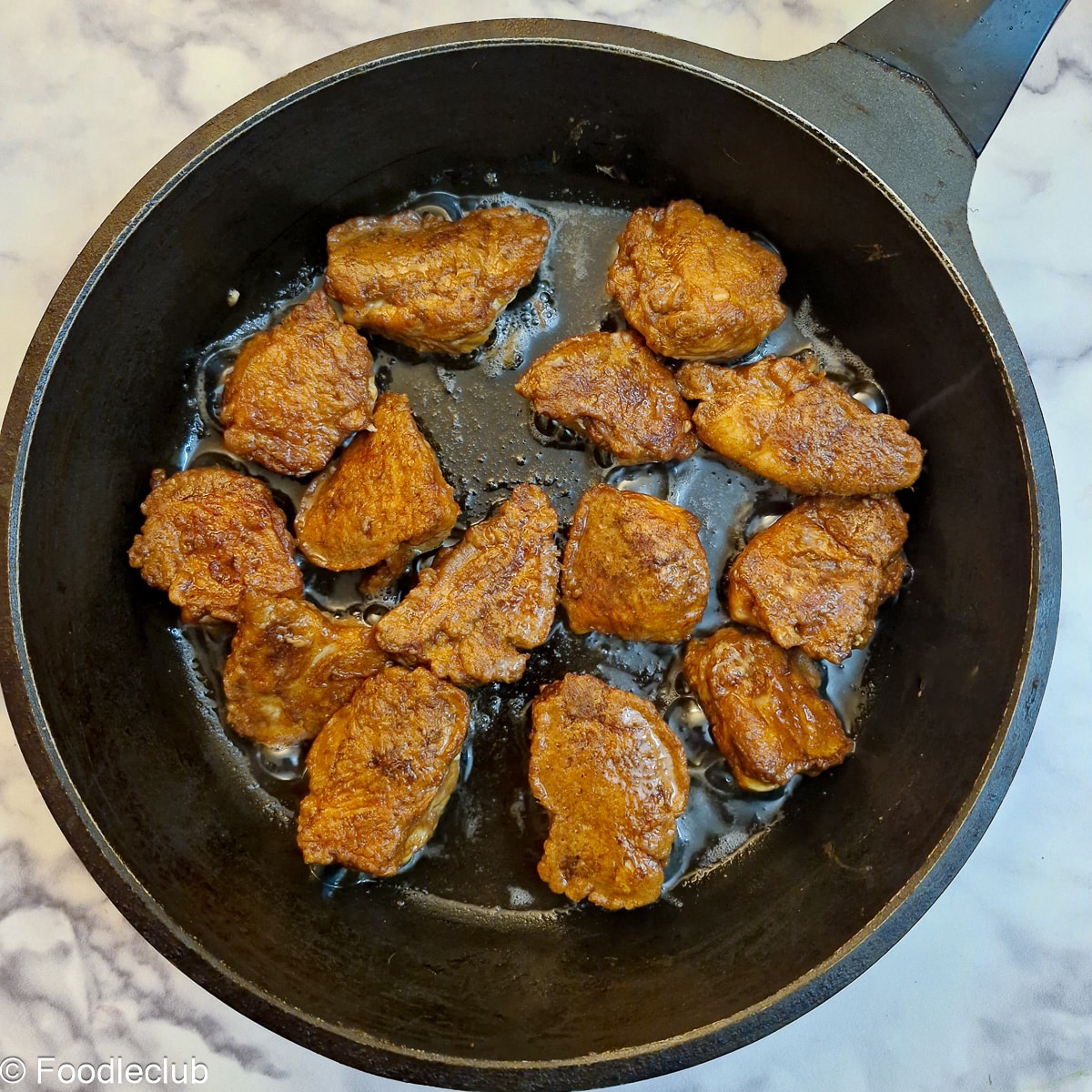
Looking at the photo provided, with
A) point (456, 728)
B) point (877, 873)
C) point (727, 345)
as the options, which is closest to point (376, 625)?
point (456, 728)

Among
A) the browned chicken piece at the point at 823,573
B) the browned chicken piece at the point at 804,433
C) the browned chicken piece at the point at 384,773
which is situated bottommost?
the browned chicken piece at the point at 384,773

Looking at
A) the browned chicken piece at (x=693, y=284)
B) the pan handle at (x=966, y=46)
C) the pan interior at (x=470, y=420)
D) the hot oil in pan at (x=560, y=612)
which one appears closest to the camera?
the pan handle at (x=966, y=46)

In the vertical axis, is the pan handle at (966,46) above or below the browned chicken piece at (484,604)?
above

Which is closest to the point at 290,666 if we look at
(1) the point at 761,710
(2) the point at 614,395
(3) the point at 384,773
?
(3) the point at 384,773

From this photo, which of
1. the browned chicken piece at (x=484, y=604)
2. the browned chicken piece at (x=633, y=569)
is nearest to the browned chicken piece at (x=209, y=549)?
the browned chicken piece at (x=484, y=604)

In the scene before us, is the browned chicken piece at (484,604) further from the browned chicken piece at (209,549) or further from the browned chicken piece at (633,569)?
the browned chicken piece at (209,549)

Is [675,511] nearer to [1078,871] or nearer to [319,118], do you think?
[319,118]

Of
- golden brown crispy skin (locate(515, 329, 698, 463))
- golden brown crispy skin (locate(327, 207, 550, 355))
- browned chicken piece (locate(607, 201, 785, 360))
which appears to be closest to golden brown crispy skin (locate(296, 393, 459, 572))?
golden brown crispy skin (locate(327, 207, 550, 355))
